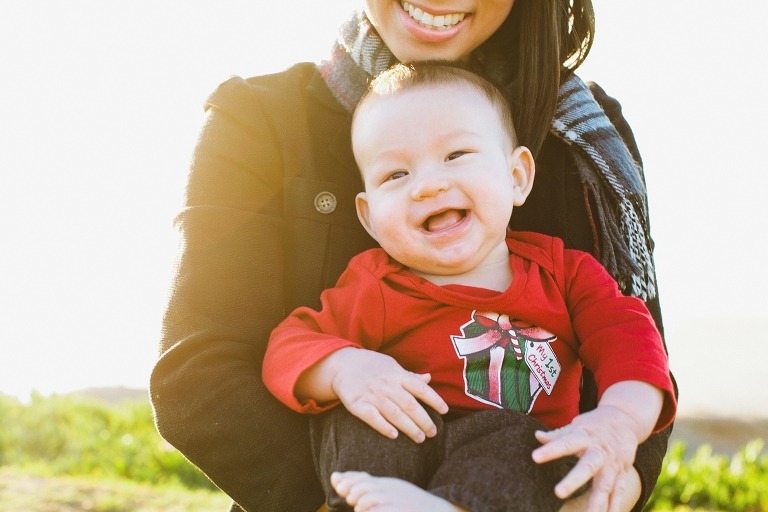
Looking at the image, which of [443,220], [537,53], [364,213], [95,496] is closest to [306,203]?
[364,213]

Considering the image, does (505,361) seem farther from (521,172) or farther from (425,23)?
(425,23)

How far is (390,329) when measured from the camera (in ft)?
5.72

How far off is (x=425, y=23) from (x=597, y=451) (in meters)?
1.34

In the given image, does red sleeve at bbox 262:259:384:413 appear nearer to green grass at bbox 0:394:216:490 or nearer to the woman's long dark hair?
the woman's long dark hair

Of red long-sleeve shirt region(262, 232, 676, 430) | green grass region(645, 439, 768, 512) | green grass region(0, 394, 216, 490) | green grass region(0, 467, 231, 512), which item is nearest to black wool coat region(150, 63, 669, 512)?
red long-sleeve shirt region(262, 232, 676, 430)

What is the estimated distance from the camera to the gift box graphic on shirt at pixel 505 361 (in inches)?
64.7

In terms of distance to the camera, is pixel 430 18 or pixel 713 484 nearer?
pixel 430 18

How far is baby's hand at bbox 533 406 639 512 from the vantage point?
129 centimetres

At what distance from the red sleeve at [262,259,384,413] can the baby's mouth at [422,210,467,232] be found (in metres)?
0.19

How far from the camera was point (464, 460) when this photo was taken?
1357 mm

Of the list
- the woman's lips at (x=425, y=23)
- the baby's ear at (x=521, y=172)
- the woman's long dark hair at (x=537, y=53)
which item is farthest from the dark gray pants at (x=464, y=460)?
the woman's lips at (x=425, y=23)

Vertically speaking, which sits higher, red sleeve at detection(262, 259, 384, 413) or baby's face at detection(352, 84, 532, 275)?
baby's face at detection(352, 84, 532, 275)

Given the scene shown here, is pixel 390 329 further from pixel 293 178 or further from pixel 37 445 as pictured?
pixel 37 445

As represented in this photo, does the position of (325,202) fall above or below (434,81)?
below
